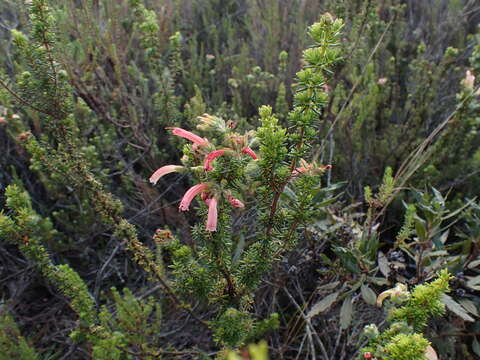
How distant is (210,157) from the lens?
97 cm

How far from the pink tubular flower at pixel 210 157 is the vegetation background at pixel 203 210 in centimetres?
6

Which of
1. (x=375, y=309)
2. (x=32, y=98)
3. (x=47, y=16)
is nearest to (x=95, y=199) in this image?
(x=32, y=98)

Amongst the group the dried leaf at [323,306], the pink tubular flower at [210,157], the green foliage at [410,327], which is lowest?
the dried leaf at [323,306]

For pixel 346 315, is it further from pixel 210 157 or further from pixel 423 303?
pixel 210 157

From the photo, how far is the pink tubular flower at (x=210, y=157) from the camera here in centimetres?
96

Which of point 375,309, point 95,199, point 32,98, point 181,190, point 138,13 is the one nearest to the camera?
point 95,199

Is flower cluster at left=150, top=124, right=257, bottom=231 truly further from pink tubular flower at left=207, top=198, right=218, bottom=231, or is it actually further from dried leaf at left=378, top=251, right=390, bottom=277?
dried leaf at left=378, top=251, right=390, bottom=277

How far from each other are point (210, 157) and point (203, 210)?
19 cm

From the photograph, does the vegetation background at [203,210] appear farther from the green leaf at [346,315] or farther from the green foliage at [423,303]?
the green foliage at [423,303]

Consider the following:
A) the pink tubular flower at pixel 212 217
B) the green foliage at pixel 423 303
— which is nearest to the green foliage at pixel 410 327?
the green foliage at pixel 423 303

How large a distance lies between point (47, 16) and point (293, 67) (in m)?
1.97

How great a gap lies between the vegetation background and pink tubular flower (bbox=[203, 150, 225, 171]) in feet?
0.18

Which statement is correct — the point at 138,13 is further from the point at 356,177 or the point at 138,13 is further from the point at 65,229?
the point at 356,177

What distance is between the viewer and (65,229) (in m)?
2.36
